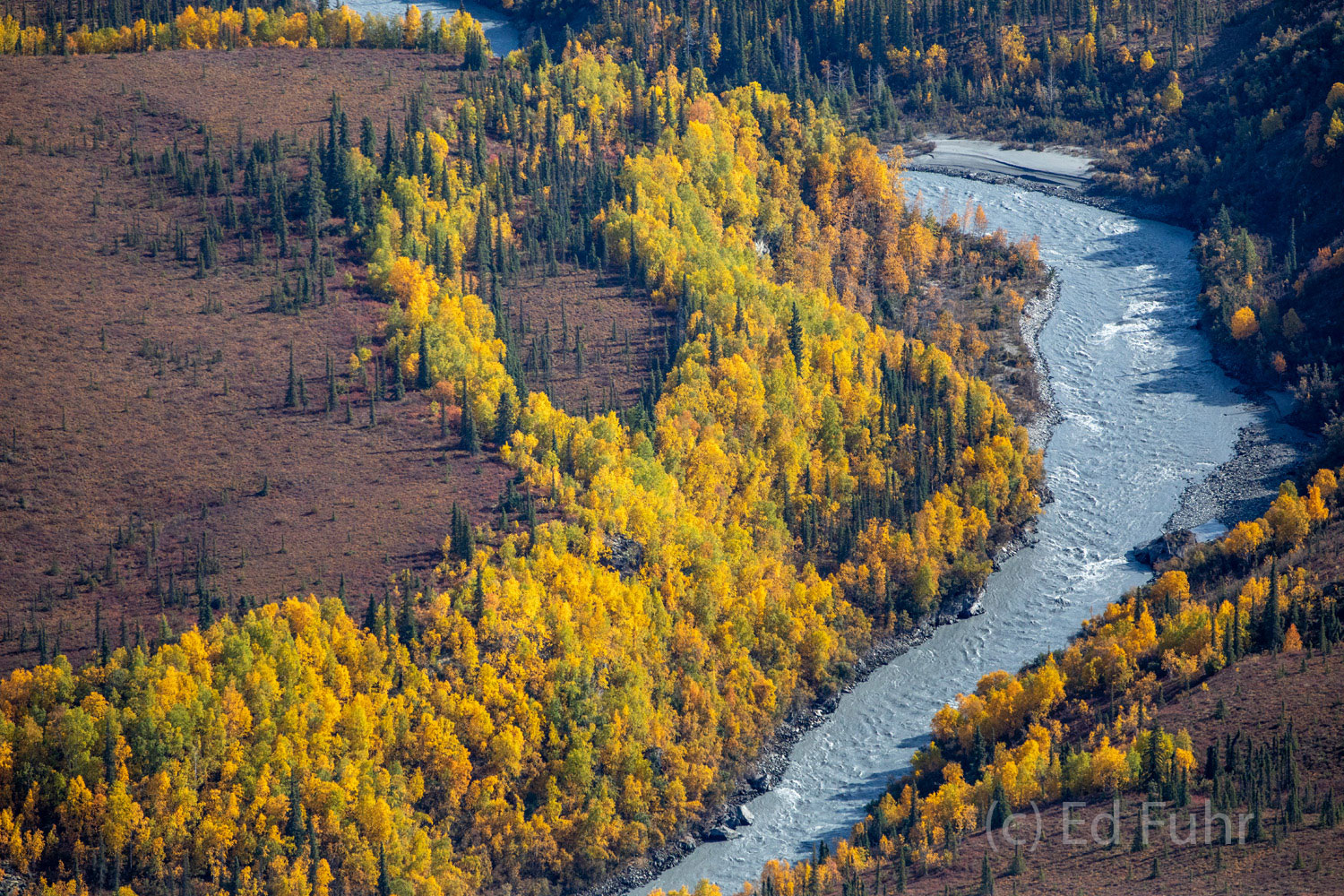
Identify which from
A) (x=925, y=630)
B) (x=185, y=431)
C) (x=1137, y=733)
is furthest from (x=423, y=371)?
(x=1137, y=733)

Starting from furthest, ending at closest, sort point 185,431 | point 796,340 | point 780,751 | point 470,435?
1. point 796,340
2. point 470,435
3. point 185,431
4. point 780,751

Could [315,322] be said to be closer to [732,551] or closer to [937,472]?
[732,551]

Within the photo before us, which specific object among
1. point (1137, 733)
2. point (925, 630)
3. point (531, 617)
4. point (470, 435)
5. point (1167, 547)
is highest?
point (470, 435)

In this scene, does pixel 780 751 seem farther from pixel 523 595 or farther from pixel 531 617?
pixel 523 595

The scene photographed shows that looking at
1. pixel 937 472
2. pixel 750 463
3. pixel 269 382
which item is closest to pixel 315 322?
pixel 269 382

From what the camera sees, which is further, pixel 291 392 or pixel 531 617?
pixel 291 392

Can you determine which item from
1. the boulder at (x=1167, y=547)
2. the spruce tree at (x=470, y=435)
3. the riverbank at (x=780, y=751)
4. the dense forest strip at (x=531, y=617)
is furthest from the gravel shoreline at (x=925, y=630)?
the spruce tree at (x=470, y=435)

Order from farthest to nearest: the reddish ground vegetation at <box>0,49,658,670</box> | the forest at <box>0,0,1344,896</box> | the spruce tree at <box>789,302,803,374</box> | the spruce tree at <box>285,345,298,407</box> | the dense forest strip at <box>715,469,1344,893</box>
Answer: the spruce tree at <box>789,302,803,374</box> → the spruce tree at <box>285,345,298,407</box> → the reddish ground vegetation at <box>0,49,658,670</box> → the forest at <box>0,0,1344,896</box> → the dense forest strip at <box>715,469,1344,893</box>

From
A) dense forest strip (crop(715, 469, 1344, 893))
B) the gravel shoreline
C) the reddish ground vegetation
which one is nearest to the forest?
dense forest strip (crop(715, 469, 1344, 893))

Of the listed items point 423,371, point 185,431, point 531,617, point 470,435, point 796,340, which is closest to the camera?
point 531,617

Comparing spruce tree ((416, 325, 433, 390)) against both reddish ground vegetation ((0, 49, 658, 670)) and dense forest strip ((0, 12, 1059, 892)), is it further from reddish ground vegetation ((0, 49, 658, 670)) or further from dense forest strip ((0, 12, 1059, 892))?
reddish ground vegetation ((0, 49, 658, 670))

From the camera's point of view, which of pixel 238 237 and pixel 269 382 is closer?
pixel 269 382
